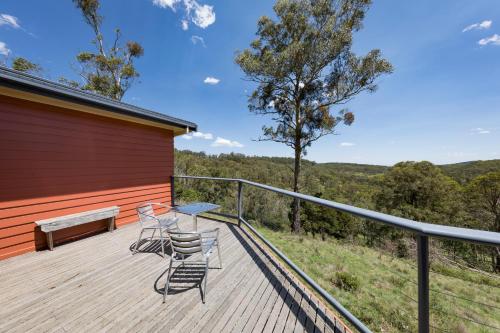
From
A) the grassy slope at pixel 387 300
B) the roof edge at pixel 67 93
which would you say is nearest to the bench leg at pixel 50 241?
the roof edge at pixel 67 93

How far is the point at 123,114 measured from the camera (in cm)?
394

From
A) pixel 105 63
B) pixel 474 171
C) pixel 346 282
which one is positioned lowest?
pixel 346 282

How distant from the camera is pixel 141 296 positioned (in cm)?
221

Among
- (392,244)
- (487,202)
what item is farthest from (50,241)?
(487,202)

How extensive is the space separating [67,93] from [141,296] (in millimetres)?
A: 3028

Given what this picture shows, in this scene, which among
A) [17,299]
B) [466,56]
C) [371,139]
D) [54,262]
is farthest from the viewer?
[371,139]

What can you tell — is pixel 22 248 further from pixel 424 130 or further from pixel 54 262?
pixel 424 130

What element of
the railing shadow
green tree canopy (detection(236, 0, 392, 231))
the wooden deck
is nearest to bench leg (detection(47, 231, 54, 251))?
the wooden deck

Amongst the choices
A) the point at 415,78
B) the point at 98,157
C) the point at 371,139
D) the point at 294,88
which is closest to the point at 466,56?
the point at 415,78

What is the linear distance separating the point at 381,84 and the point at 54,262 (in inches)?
414

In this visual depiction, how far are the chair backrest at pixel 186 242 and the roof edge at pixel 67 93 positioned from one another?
2.68 meters

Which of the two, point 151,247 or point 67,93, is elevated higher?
point 67,93

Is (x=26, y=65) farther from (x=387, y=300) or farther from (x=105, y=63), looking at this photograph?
(x=387, y=300)

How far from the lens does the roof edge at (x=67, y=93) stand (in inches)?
99.8
